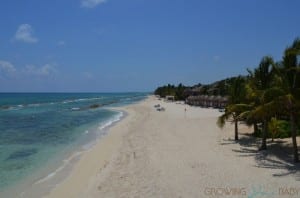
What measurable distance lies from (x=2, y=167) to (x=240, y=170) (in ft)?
38.6

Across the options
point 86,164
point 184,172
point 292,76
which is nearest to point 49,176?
point 86,164

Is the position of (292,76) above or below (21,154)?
above

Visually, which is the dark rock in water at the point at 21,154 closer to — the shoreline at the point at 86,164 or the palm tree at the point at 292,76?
the shoreline at the point at 86,164

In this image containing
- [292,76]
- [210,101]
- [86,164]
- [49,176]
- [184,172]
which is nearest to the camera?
[292,76]

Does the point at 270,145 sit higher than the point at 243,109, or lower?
lower

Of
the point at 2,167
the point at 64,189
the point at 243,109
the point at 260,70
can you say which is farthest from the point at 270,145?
the point at 2,167

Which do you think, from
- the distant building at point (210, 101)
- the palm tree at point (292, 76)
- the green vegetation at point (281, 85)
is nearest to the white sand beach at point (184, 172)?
the green vegetation at point (281, 85)

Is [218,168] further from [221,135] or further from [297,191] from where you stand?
[221,135]

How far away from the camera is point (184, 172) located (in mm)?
14109

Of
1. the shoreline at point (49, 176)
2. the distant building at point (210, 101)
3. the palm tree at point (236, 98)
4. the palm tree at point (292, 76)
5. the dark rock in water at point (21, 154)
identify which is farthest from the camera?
the distant building at point (210, 101)

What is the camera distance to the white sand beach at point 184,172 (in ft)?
38.3

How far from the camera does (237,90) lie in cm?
2186

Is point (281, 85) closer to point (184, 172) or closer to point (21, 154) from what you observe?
point (184, 172)

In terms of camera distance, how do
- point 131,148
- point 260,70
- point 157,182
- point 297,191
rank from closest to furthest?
point 297,191 → point 157,182 → point 260,70 → point 131,148
